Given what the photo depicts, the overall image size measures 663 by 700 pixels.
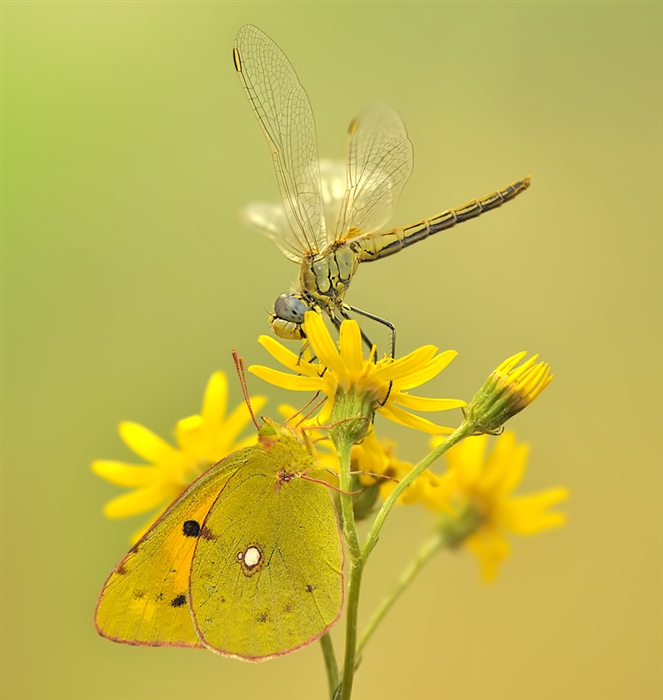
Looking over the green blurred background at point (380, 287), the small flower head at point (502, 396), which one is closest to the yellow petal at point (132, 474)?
the small flower head at point (502, 396)

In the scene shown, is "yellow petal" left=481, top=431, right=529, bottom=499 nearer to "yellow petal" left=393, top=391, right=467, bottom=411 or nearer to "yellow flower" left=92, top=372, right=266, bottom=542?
"yellow petal" left=393, top=391, right=467, bottom=411

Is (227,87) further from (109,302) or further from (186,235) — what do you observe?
(109,302)

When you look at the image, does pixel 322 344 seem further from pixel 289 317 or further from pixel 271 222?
pixel 271 222

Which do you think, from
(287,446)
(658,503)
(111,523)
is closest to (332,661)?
(287,446)

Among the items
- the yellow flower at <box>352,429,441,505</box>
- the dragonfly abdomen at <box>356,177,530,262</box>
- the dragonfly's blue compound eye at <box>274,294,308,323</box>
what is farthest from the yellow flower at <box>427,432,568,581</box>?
the dragonfly's blue compound eye at <box>274,294,308,323</box>

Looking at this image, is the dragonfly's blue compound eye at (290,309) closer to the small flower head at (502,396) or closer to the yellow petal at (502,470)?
the small flower head at (502,396)
